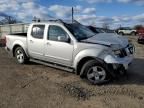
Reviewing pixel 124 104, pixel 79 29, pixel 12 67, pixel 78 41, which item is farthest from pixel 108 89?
pixel 12 67

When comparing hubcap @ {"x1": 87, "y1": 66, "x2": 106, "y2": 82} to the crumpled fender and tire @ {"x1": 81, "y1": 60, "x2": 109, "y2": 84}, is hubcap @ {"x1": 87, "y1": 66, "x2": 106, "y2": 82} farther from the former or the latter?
the crumpled fender

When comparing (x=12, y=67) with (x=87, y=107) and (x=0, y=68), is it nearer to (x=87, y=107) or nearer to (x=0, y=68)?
(x=0, y=68)

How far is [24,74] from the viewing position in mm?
8156

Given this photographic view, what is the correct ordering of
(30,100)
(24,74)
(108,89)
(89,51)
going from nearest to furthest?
(30,100) → (108,89) → (89,51) → (24,74)

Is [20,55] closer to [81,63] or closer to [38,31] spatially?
[38,31]

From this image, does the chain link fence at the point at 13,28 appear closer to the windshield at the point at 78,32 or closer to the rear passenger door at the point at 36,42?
the rear passenger door at the point at 36,42

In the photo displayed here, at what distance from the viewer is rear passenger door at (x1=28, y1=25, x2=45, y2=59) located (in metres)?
8.54

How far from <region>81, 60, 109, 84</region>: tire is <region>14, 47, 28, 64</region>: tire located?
3238 millimetres

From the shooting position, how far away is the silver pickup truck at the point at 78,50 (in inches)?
268

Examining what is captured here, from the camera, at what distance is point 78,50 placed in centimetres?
729

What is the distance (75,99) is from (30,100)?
107 centimetres

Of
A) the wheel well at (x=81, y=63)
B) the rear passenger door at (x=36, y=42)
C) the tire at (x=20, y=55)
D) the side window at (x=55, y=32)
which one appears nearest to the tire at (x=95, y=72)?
the wheel well at (x=81, y=63)

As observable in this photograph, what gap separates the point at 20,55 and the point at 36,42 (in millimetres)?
1390

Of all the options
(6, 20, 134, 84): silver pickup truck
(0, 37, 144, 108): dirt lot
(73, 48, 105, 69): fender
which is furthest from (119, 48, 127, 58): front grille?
(0, 37, 144, 108): dirt lot
